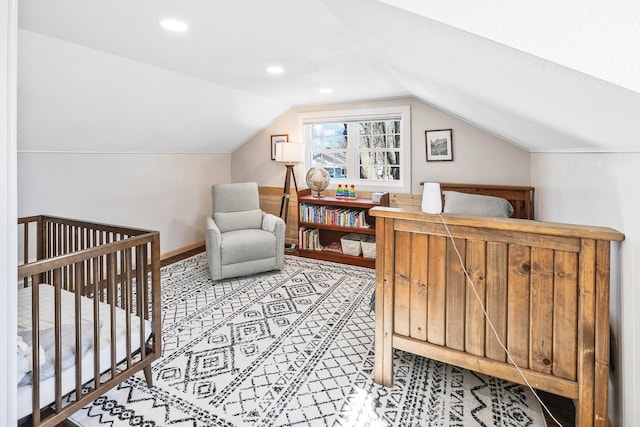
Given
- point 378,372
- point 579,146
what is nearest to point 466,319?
point 378,372

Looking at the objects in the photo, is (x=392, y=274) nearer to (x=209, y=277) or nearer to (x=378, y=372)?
(x=378, y=372)

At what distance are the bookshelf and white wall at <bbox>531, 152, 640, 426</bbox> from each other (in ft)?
8.48

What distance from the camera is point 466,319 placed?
70.9 inches

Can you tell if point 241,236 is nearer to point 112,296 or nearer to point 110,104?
point 110,104

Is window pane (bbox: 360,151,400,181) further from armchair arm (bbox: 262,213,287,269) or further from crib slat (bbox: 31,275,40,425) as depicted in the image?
crib slat (bbox: 31,275,40,425)

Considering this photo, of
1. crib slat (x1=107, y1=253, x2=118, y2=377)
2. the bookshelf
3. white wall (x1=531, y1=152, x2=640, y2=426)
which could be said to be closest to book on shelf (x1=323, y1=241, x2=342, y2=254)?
the bookshelf

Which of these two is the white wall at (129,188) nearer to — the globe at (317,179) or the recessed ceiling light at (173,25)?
the globe at (317,179)

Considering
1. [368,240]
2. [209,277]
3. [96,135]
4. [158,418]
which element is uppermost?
[96,135]

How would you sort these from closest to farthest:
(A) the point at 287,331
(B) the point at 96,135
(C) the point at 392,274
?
1. (C) the point at 392,274
2. (A) the point at 287,331
3. (B) the point at 96,135

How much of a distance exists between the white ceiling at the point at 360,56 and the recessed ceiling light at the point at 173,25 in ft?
0.15

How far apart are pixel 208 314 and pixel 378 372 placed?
5.11ft

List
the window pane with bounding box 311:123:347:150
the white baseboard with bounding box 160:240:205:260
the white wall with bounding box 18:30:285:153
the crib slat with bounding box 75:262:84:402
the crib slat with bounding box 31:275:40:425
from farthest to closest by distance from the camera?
the window pane with bounding box 311:123:347:150, the white baseboard with bounding box 160:240:205:260, the white wall with bounding box 18:30:285:153, the crib slat with bounding box 75:262:84:402, the crib slat with bounding box 31:275:40:425

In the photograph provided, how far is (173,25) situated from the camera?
6.91 ft
